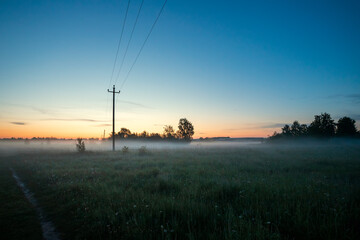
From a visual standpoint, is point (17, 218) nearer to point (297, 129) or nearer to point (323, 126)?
point (323, 126)

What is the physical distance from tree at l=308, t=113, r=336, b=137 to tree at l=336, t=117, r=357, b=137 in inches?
83.5

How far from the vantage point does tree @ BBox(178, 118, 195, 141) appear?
84.2 metres

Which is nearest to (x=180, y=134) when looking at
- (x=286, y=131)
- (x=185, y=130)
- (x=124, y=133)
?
(x=185, y=130)

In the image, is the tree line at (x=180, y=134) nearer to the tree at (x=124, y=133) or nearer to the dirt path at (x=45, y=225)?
the tree at (x=124, y=133)

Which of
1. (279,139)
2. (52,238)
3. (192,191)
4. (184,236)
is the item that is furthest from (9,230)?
(279,139)

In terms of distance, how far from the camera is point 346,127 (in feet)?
231

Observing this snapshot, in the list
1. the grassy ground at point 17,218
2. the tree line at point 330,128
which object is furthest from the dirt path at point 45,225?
the tree line at point 330,128

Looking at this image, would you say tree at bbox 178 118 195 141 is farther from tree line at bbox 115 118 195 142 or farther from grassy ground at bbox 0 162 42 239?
grassy ground at bbox 0 162 42 239

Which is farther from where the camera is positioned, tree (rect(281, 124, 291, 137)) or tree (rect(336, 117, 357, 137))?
tree (rect(281, 124, 291, 137))

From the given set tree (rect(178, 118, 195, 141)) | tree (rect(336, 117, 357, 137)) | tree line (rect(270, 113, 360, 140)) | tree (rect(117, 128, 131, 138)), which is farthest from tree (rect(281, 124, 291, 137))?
tree (rect(117, 128, 131, 138))

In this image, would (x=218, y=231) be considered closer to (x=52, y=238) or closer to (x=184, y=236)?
(x=184, y=236)

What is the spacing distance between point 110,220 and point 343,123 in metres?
102

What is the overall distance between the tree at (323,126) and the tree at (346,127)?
2121mm

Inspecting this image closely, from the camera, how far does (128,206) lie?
5.10 m
